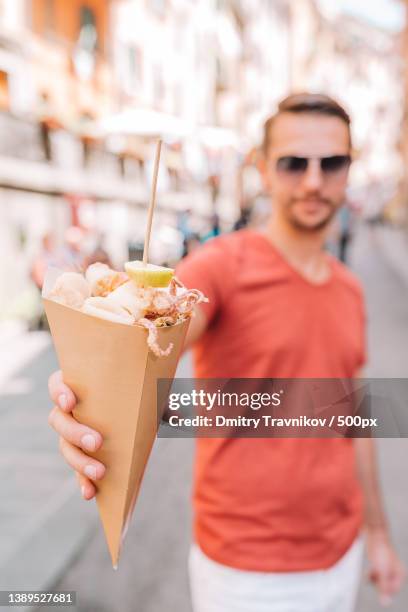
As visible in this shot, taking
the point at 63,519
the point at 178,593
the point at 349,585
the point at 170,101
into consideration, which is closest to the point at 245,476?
the point at 349,585

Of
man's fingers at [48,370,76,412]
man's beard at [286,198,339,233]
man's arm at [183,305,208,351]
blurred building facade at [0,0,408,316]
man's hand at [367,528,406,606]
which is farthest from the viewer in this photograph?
blurred building facade at [0,0,408,316]

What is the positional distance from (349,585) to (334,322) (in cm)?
77

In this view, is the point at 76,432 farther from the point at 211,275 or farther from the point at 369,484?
the point at 369,484

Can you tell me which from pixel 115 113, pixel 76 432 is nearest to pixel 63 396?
pixel 76 432

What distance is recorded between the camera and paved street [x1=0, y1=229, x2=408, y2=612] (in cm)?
363

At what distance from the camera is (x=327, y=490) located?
1.93 m

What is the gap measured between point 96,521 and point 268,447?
109 inches

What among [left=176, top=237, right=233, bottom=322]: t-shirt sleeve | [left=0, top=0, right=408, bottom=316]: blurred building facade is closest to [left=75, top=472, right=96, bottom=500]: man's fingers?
[left=176, top=237, right=233, bottom=322]: t-shirt sleeve

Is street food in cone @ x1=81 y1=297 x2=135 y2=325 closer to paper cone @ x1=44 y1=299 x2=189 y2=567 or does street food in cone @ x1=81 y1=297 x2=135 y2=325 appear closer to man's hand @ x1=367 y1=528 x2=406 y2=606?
paper cone @ x1=44 y1=299 x2=189 y2=567

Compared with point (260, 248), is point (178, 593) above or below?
below

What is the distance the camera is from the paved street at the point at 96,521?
363 cm

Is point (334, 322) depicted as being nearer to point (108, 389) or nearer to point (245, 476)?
point (245, 476)

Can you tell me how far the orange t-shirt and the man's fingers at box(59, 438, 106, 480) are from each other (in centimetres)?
78

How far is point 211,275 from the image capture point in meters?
1.91
